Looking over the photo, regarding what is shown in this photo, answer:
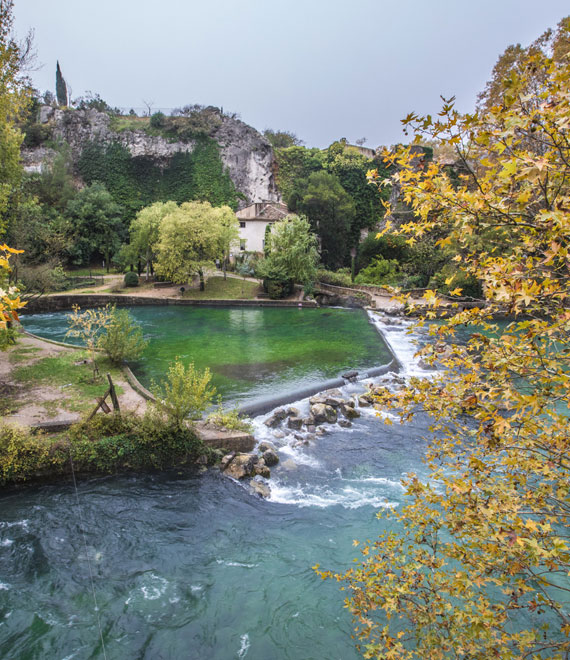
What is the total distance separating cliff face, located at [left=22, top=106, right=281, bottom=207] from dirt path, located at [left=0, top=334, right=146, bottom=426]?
39472 millimetres

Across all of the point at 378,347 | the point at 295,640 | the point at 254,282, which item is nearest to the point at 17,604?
the point at 295,640

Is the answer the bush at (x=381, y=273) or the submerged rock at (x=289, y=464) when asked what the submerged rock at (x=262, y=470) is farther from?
the bush at (x=381, y=273)

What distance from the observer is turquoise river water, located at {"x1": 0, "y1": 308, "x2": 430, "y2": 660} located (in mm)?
5910

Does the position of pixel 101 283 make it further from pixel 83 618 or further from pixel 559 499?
pixel 559 499

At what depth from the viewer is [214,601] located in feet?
21.4

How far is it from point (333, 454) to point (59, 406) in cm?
785

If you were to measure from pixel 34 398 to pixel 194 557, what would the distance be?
7.51 metres

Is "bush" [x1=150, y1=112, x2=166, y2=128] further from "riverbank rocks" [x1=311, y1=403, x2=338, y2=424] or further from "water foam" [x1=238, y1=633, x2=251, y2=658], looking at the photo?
"water foam" [x1=238, y1=633, x2=251, y2=658]

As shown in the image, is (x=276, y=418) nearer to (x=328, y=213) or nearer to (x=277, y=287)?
(x=277, y=287)

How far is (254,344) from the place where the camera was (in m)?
21.0

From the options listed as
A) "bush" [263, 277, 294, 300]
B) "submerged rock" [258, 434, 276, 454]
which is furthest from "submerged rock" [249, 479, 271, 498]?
"bush" [263, 277, 294, 300]

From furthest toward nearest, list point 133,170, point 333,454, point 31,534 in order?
point 133,170 → point 333,454 → point 31,534

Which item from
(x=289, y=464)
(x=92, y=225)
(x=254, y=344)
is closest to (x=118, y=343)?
(x=254, y=344)

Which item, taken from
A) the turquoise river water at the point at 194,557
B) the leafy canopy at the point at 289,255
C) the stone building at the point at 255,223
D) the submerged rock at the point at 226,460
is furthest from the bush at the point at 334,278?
the submerged rock at the point at 226,460
